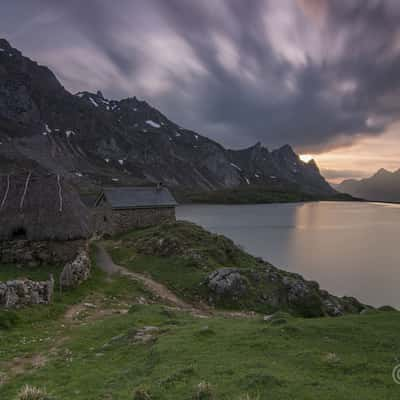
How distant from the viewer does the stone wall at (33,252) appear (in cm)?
2583

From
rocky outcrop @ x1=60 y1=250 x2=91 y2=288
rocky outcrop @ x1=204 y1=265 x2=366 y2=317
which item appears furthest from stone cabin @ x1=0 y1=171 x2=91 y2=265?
rocky outcrop @ x1=204 y1=265 x2=366 y2=317

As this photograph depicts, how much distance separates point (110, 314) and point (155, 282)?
31.6 feet

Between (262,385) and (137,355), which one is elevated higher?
(262,385)

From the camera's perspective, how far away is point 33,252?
1030 inches

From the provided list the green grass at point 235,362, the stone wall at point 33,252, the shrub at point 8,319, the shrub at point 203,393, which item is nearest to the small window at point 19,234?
the stone wall at point 33,252

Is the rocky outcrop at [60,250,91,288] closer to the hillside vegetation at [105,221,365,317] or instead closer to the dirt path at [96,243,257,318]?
the dirt path at [96,243,257,318]

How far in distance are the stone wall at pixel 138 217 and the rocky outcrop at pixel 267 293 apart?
944 inches

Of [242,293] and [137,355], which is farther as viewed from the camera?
[242,293]

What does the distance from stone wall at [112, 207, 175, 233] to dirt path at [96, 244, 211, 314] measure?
38.6ft

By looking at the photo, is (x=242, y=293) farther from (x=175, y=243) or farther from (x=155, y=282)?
(x=175, y=243)

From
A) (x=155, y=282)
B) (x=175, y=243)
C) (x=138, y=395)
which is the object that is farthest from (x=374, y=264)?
(x=138, y=395)

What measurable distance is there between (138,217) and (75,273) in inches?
1038

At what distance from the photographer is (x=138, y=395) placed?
6.87m

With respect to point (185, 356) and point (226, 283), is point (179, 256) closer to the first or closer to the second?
point (226, 283)
